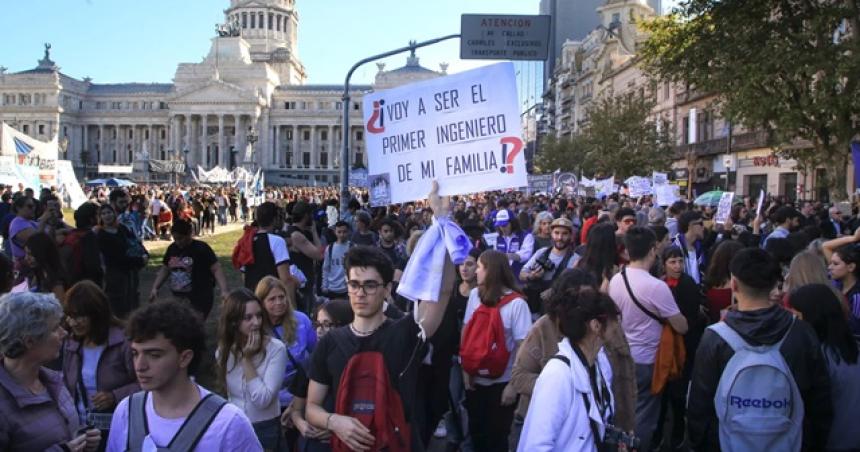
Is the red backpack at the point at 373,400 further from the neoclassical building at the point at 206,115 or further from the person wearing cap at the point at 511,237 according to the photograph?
the neoclassical building at the point at 206,115

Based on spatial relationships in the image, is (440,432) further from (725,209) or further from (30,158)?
(30,158)

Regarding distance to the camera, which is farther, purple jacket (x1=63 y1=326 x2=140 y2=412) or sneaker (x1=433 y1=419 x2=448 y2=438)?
sneaker (x1=433 y1=419 x2=448 y2=438)

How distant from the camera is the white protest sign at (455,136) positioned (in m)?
4.88

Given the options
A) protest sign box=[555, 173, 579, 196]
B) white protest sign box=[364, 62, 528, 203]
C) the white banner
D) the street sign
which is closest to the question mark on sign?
white protest sign box=[364, 62, 528, 203]

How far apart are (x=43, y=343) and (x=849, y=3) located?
22998mm

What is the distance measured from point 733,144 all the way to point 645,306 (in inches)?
1562

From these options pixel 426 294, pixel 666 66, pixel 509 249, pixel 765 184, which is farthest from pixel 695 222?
pixel 765 184

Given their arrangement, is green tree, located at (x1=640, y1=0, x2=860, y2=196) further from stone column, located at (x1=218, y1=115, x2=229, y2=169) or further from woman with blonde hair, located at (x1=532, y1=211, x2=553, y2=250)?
stone column, located at (x1=218, y1=115, x2=229, y2=169)

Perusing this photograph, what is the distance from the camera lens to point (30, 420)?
3090 mm

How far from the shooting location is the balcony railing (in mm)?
39000

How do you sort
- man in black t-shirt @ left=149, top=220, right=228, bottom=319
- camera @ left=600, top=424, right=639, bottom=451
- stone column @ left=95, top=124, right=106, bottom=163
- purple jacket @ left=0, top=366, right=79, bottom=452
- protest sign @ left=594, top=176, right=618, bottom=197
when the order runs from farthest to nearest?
1. stone column @ left=95, top=124, right=106, bottom=163
2. protest sign @ left=594, top=176, right=618, bottom=197
3. man in black t-shirt @ left=149, top=220, right=228, bottom=319
4. camera @ left=600, top=424, right=639, bottom=451
5. purple jacket @ left=0, top=366, right=79, bottom=452

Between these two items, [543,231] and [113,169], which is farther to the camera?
[113,169]

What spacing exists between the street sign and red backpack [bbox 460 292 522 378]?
909 centimetres

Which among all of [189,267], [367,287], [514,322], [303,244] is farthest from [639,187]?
[367,287]
